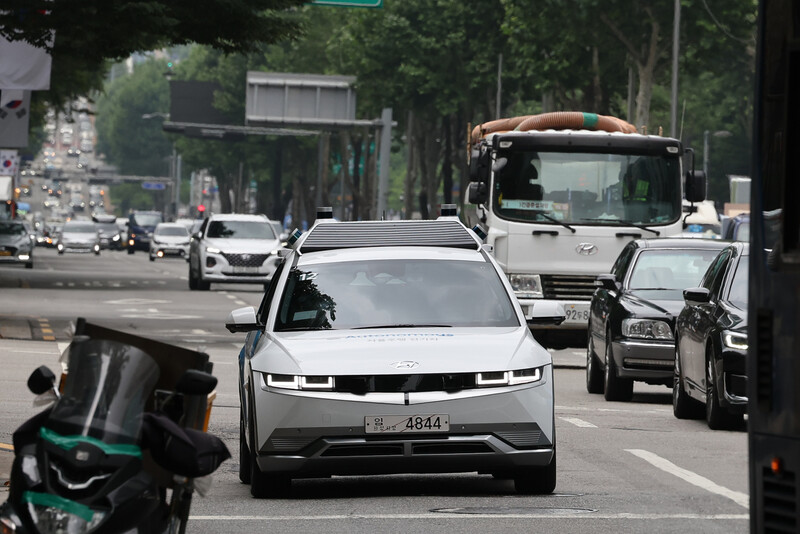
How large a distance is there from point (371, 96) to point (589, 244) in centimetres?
4778

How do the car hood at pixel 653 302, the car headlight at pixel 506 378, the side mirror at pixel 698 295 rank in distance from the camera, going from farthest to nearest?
1. the car hood at pixel 653 302
2. the side mirror at pixel 698 295
3. the car headlight at pixel 506 378

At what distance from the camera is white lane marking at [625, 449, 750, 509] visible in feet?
36.9

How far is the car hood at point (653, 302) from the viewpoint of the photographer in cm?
1912

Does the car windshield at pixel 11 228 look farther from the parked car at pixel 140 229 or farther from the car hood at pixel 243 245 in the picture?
the parked car at pixel 140 229

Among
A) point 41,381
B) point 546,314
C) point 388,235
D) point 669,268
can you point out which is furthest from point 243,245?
point 41,381

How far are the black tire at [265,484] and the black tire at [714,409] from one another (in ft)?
17.5

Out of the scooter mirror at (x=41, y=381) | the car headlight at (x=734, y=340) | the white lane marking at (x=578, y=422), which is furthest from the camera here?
the white lane marking at (x=578, y=422)

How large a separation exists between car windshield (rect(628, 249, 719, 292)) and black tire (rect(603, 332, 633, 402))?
111 centimetres

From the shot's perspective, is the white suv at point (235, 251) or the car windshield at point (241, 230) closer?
the white suv at point (235, 251)

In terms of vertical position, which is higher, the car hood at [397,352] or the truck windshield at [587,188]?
the truck windshield at [587,188]

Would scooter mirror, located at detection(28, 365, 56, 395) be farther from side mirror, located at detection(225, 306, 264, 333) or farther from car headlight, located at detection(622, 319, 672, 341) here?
car headlight, located at detection(622, 319, 672, 341)

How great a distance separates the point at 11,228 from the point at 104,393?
187ft

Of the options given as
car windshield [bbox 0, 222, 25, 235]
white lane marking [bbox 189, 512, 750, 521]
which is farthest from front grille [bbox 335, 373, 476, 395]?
car windshield [bbox 0, 222, 25, 235]

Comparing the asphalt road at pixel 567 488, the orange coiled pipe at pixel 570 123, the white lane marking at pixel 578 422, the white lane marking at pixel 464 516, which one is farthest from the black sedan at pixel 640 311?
the white lane marking at pixel 464 516
